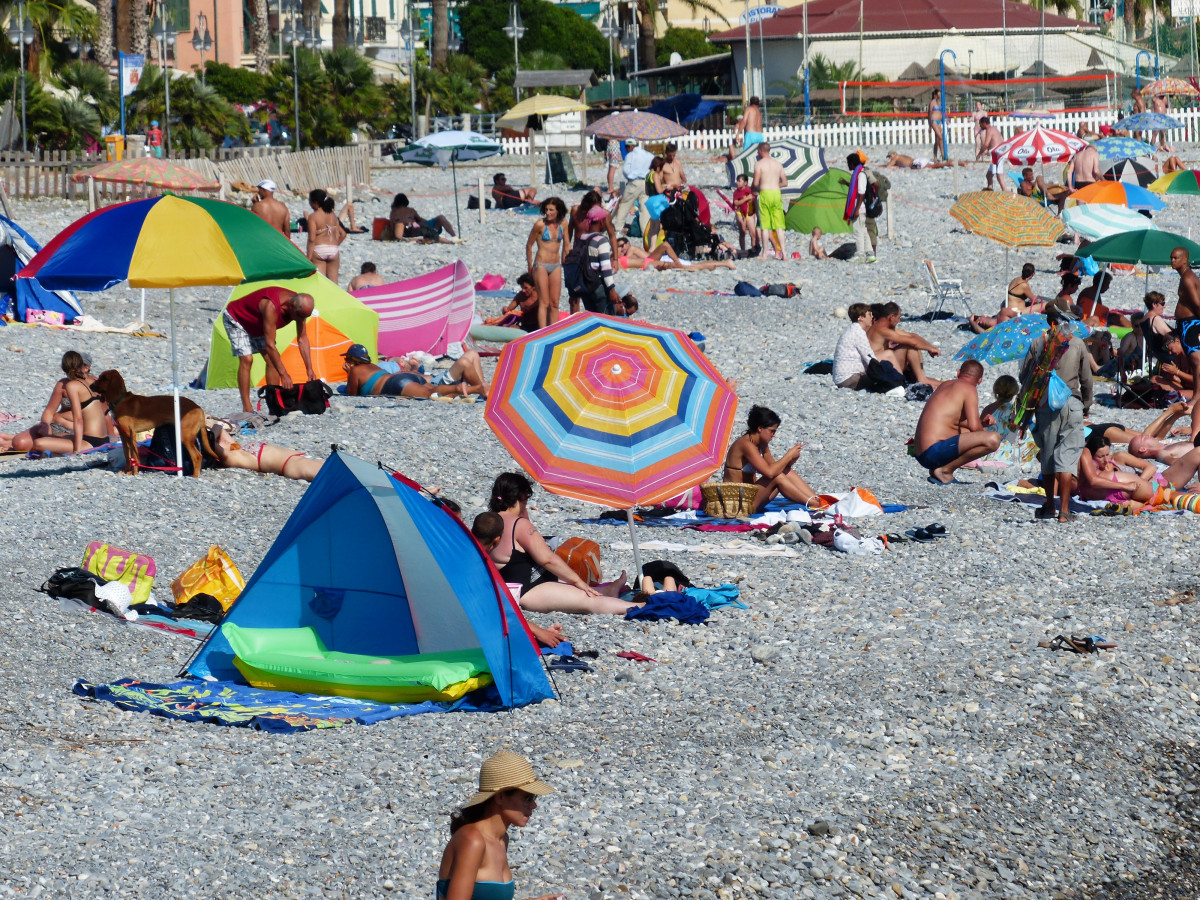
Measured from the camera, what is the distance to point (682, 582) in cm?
821

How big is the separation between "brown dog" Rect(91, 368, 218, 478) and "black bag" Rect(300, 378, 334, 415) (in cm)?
185

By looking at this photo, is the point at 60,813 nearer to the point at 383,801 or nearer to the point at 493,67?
the point at 383,801

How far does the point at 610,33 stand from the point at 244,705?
4653 centimetres

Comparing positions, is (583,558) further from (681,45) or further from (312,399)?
(681,45)

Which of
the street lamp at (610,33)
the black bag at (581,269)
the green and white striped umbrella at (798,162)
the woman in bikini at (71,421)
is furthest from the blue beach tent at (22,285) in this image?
the street lamp at (610,33)

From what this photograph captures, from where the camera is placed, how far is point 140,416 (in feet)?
32.8

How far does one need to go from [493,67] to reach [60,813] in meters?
52.6

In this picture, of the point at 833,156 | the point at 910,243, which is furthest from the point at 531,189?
the point at 833,156

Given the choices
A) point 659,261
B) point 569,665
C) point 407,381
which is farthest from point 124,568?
point 659,261

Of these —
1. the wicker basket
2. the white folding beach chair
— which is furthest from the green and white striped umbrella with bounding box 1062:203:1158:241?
the wicker basket

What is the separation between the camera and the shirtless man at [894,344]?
13.5m

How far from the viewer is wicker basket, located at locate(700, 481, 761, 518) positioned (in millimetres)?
9922

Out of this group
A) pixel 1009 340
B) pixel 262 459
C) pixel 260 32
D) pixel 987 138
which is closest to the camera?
pixel 262 459

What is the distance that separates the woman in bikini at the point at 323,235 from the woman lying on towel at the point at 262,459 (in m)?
6.84
